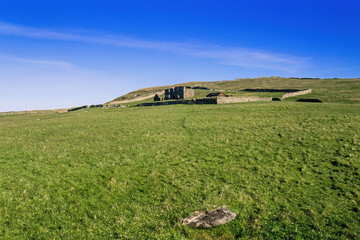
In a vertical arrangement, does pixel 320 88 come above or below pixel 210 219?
above

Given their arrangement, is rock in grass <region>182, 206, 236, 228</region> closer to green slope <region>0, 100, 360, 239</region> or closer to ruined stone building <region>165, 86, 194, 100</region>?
green slope <region>0, 100, 360, 239</region>

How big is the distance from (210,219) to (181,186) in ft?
8.73

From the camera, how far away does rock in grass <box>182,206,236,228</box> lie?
8.59 meters

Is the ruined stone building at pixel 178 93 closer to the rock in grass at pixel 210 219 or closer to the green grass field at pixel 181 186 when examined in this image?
the green grass field at pixel 181 186

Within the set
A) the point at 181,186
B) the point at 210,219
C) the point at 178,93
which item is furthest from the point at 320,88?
the point at 210,219

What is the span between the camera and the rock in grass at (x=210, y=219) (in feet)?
28.2

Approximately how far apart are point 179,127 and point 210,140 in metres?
6.19

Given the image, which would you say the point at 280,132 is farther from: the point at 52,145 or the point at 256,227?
the point at 52,145

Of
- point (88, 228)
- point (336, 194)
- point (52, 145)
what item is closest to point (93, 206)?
point (88, 228)

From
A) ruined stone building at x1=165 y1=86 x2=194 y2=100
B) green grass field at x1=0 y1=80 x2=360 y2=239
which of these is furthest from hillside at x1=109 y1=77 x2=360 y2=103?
green grass field at x1=0 y1=80 x2=360 y2=239

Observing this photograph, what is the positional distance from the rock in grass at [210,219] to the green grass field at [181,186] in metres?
0.24

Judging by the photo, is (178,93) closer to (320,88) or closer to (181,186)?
(320,88)

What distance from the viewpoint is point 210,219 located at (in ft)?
28.6

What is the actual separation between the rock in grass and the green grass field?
24 cm
